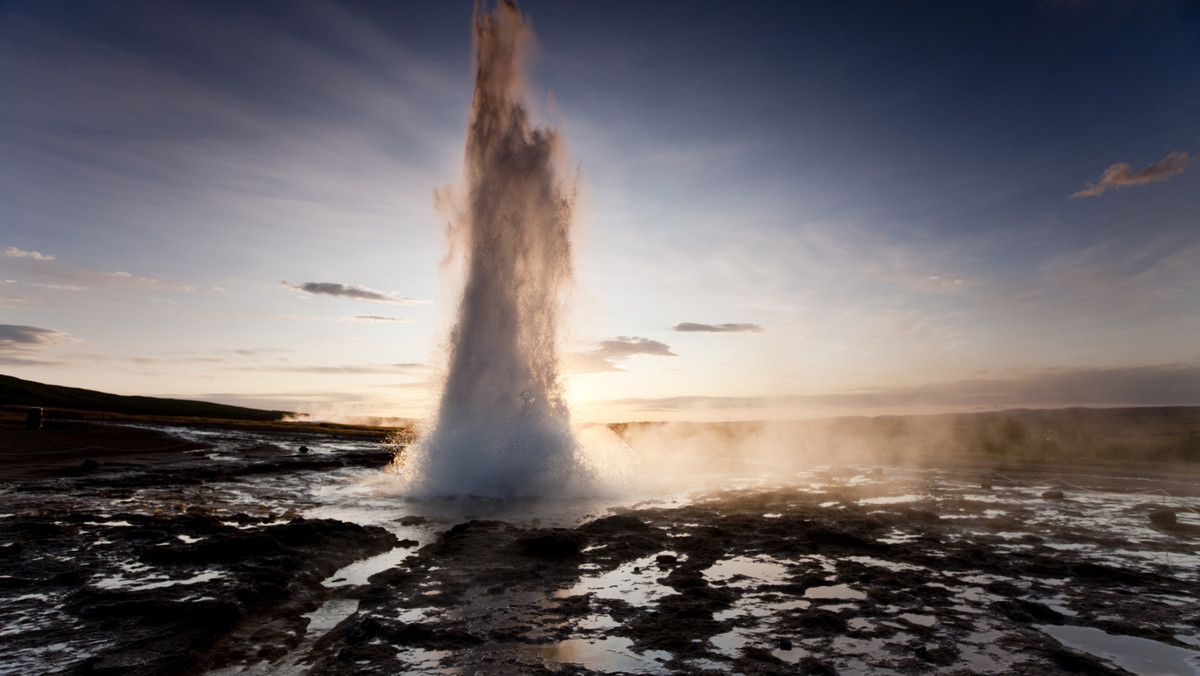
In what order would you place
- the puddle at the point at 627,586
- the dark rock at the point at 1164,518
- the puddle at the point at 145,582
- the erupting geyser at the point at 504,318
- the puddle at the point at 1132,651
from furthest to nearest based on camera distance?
the erupting geyser at the point at 504,318, the dark rock at the point at 1164,518, the puddle at the point at 627,586, the puddle at the point at 145,582, the puddle at the point at 1132,651

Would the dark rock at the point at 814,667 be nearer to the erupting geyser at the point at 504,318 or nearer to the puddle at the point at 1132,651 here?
the puddle at the point at 1132,651

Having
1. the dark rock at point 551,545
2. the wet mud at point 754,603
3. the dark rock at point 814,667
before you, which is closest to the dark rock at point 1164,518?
the wet mud at point 754,603

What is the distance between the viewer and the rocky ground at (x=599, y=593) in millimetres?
5379

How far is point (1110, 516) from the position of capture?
1357cm

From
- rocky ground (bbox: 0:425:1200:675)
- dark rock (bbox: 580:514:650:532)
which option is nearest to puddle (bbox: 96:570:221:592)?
rocky ground (bbox: 0:425:1200:675)

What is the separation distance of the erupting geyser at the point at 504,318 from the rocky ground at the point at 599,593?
11.2 feet

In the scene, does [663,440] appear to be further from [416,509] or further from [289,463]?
[416,509]

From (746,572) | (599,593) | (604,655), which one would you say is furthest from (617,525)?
(604,655)

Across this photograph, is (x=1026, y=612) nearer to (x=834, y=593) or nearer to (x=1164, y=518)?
(x=834, y=593)

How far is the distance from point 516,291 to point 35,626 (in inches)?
512

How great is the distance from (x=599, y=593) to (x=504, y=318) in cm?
1092

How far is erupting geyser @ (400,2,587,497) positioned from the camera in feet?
53.9

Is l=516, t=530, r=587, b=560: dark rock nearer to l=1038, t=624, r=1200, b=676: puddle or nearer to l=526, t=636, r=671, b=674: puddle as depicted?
l=526, t=636, r=671, b=674: puddle

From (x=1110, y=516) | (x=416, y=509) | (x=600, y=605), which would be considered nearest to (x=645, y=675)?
(x=600, y=605)
